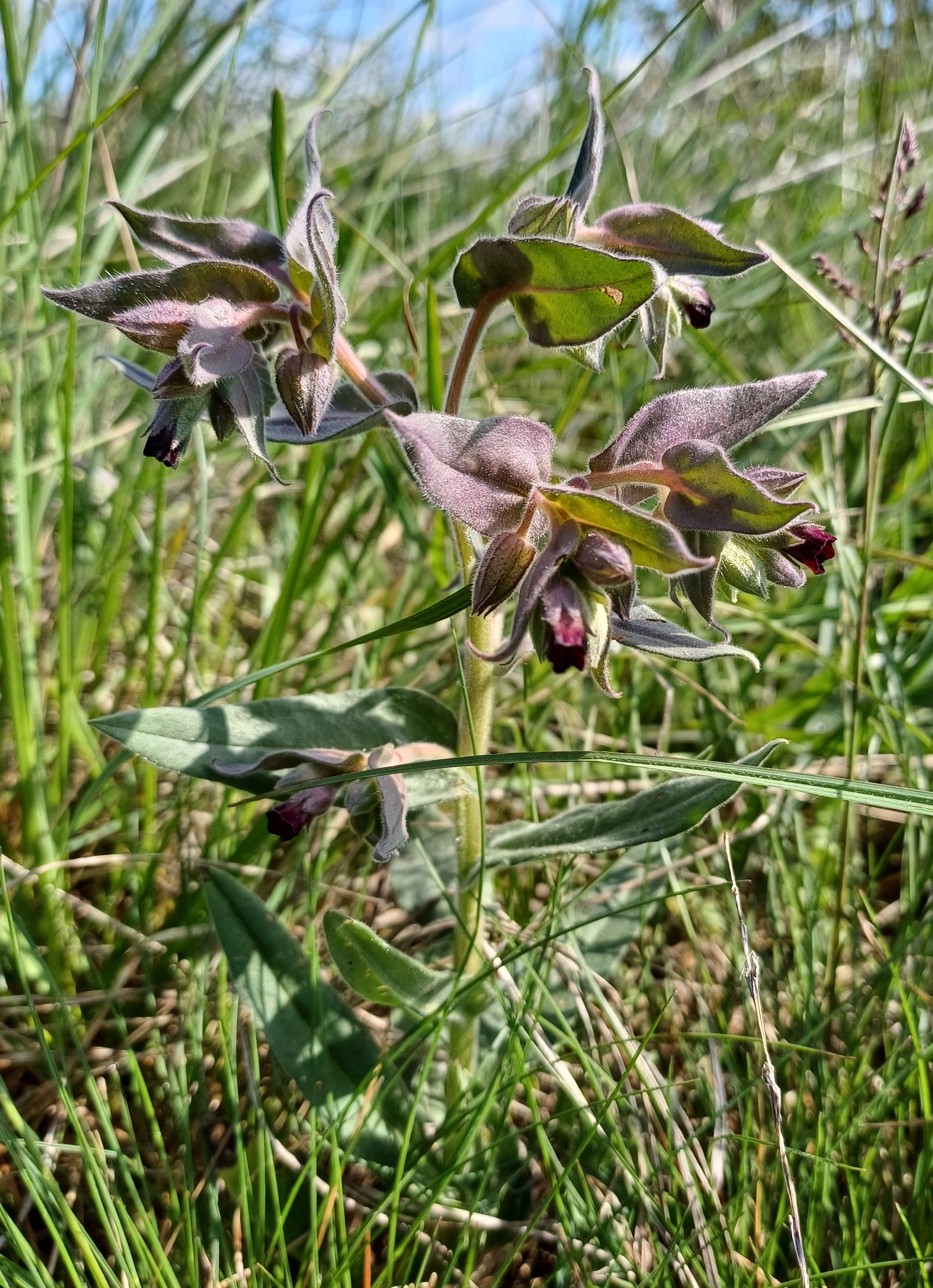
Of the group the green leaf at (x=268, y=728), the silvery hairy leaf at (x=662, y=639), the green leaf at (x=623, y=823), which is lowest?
the green leaf at (x=623, y=823)

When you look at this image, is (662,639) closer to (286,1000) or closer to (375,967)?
(375,967)

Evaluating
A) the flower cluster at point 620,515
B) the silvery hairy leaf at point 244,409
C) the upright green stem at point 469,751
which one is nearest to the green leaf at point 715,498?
the flower cluster at point 620,515

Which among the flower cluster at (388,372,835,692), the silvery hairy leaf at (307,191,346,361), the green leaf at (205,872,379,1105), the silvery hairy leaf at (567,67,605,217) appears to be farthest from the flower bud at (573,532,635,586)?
the green leaf at (205,872,379,1105)

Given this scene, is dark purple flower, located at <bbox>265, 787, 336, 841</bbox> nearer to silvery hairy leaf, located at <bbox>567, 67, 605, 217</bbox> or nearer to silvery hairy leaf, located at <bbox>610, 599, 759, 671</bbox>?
silvery hairy leaf, located at <bbox>610, 599, 759, 671</bbox>

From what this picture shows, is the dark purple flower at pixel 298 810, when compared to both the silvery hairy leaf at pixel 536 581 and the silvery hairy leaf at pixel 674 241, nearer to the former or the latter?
the silvery hairy leaf at pixel 536 581

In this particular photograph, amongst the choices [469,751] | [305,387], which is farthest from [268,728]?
[305,387]
